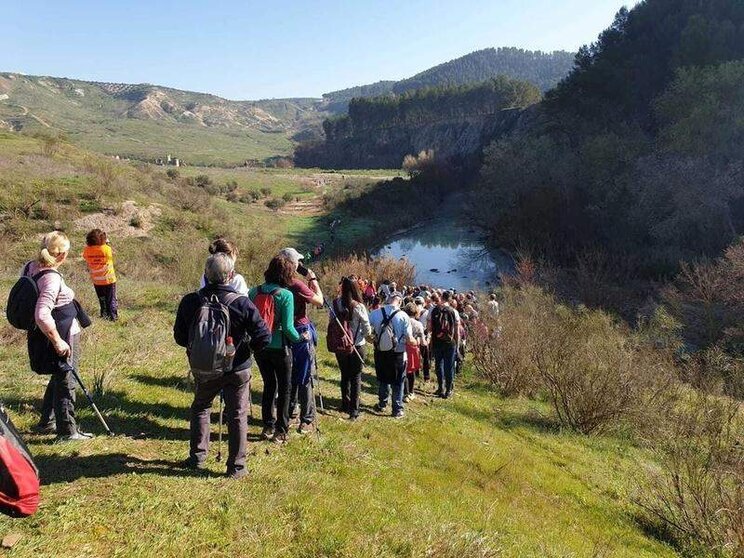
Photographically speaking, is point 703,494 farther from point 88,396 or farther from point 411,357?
point 88,396

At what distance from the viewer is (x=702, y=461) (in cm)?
603

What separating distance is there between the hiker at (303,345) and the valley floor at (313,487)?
1.23 ft

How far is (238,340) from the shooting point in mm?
3996

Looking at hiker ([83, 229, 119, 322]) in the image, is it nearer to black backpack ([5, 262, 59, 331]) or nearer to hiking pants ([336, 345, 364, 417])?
black backpack ([5, 262, 59, 331])

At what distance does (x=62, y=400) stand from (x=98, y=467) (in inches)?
29.5

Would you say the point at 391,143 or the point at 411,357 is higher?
the point at 391,143

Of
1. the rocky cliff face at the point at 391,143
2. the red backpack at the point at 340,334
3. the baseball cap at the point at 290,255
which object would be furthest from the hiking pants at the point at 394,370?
the rocky cliff face at the point at 391,143

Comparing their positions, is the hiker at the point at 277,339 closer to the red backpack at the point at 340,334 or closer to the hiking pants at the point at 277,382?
the hiking pants at the point at 277,382

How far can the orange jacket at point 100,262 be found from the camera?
8352 millimetres

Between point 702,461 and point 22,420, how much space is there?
7.66 m

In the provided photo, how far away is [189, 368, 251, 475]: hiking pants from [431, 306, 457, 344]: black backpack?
5319mm

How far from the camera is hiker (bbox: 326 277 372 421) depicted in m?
6.35

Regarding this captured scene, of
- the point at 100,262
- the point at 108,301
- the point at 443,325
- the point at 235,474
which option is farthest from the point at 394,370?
the point at 108,301

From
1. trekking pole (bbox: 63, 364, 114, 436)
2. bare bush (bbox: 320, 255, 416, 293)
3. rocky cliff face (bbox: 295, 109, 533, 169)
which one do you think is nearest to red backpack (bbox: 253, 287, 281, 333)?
trekking pole (bbox: 63, 364, 114, 436)
